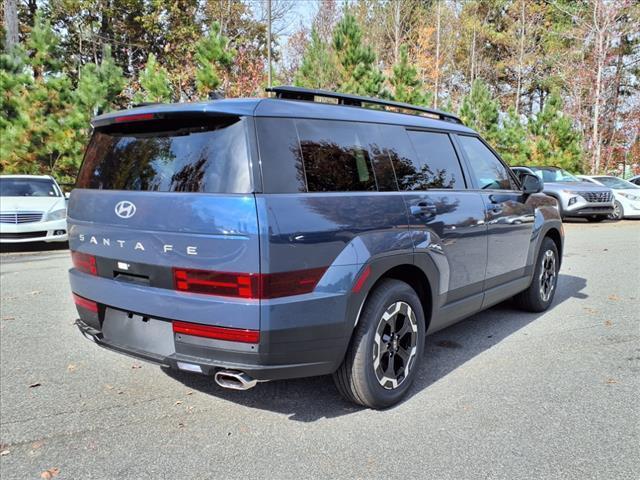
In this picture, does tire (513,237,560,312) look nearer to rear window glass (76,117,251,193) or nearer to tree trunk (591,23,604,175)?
rear window glass (76,117,251,193)

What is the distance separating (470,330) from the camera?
4.93 m

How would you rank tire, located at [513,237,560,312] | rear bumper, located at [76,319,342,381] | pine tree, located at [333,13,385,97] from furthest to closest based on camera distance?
pine tree, located at [333,13,385,97], tire, located at [513,237,560,312], rear bumper, located at [76,319,342,381]

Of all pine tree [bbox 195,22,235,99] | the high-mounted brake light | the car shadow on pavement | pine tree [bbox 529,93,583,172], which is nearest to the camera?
the high-mounted brake light

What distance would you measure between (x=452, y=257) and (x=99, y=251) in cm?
240

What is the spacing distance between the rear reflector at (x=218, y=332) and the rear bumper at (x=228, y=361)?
0.03 m

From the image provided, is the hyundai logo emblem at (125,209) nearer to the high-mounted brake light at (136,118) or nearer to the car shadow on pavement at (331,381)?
the high-mounted brake light at (136,118)

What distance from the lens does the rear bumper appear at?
103 inches

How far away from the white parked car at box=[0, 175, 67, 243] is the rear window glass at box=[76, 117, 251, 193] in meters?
7.25

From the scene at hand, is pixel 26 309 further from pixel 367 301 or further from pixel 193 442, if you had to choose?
pixel 367 301

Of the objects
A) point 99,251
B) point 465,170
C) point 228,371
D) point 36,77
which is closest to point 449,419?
point 228,371

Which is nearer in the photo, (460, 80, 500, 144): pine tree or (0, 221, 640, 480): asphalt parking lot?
(0, 221, 640, 480): asphalt parking lot

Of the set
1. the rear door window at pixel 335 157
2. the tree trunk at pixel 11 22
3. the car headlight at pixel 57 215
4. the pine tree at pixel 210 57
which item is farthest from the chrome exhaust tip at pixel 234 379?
the tree trunk at pixel 11 22

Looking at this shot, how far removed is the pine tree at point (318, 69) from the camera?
19438 mm

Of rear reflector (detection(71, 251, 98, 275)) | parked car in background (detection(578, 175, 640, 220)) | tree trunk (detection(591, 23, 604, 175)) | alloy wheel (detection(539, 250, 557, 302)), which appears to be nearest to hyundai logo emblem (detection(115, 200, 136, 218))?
rear reflector (detection(71, 251, 98, 275))
